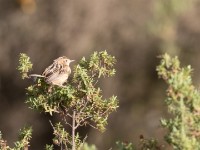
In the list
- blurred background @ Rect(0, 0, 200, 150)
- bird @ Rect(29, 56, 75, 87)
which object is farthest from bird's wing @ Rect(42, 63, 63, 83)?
blurred background @ Rect(0, 0, 200, 150)

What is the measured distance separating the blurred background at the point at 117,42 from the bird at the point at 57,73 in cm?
1169

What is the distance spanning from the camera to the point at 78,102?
5445 mm

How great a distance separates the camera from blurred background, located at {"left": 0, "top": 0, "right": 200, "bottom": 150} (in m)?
19.1

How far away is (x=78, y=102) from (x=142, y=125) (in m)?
14.8

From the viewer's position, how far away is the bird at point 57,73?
5703 mm

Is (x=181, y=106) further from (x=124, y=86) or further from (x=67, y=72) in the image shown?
(x=124, y=86)

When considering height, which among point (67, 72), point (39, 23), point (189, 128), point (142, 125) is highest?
point (39, 23)

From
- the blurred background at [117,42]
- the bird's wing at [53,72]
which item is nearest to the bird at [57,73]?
the bird's wing at [53,72]

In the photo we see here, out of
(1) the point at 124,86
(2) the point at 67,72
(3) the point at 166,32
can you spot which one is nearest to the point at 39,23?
(1) the point at 124,86

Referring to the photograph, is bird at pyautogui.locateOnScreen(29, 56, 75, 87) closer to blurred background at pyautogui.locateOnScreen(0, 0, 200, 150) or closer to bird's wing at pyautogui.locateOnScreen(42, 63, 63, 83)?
bird's wing at pyautogui.locateOnScreen(42, 63, 63, 83)

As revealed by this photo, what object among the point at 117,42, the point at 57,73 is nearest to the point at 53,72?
the point at 57,73

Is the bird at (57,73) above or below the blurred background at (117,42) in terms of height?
below

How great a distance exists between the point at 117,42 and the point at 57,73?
13.8 meters

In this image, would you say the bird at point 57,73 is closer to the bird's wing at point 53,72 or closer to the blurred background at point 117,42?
the bird's wing at point 53,72
